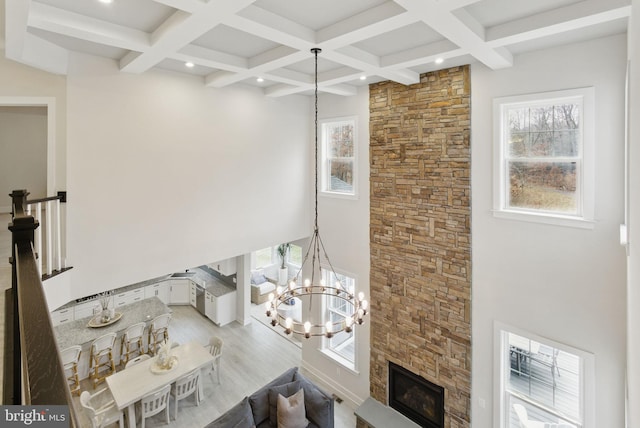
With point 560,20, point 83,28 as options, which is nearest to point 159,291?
point 83,28

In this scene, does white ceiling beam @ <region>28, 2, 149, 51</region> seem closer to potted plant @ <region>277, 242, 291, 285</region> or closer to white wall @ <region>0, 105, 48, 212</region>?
white wall @ <region>0, 105, 48, 212</region>

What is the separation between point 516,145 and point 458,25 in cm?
214

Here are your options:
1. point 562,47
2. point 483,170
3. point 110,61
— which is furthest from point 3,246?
point 562,47

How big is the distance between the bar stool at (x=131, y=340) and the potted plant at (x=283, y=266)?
4654 millimetres

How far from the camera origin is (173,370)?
6.18 m

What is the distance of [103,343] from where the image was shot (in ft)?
22.7

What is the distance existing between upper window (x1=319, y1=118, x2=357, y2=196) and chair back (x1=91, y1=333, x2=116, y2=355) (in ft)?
17.7

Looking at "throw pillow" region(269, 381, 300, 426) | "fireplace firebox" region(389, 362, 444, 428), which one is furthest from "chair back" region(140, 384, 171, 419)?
"fireplace firebox" region(389, 362, 444, 428)

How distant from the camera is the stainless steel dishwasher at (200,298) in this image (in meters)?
9.92

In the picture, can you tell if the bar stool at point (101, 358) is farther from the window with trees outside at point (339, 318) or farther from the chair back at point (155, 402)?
the window with trees outside at point (339, 318)

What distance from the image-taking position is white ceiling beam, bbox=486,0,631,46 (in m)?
2.78

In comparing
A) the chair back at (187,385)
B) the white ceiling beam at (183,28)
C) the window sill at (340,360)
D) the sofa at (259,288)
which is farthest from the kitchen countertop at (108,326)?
the white ceiling beam at (183,28)

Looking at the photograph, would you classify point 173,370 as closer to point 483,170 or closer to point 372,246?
point 372,246

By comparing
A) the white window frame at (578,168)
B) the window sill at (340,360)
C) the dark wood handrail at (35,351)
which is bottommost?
the window sill at (340,360)
